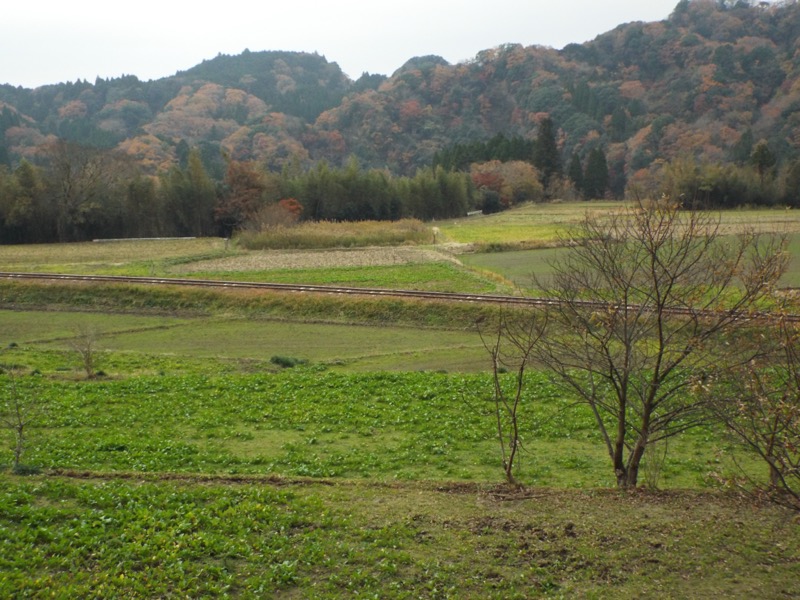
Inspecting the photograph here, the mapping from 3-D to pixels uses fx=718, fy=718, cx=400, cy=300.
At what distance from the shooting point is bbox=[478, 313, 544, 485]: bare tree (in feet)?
37.0

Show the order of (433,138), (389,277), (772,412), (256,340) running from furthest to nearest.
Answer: (433,138)
(389,277)
(256,340)
(772,412)

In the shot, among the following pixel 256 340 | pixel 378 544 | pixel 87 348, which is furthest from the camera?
pixel 256 340

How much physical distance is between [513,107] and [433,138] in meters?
20.3

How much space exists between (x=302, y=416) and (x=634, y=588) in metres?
10.2

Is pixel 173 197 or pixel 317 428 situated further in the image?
pixel 173 197

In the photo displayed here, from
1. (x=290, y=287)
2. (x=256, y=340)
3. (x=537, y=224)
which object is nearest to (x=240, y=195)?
(x=537, y=224)

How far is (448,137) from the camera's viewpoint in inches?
5645

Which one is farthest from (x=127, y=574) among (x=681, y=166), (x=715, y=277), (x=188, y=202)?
(x=681, y=166)

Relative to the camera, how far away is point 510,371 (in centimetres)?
2155

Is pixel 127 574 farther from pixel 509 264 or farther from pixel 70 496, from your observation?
pixel 509 264

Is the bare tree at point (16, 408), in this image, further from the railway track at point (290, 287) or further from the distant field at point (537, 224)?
the distant field at point (537, 224)

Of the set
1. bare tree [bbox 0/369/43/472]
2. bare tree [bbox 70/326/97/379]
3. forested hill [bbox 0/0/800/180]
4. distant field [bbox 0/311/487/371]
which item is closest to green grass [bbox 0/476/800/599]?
bare tree [bbox 0/369/43/472]

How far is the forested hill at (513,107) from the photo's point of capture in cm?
10525

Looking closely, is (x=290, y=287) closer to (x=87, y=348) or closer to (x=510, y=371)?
(x=87, y=348)
